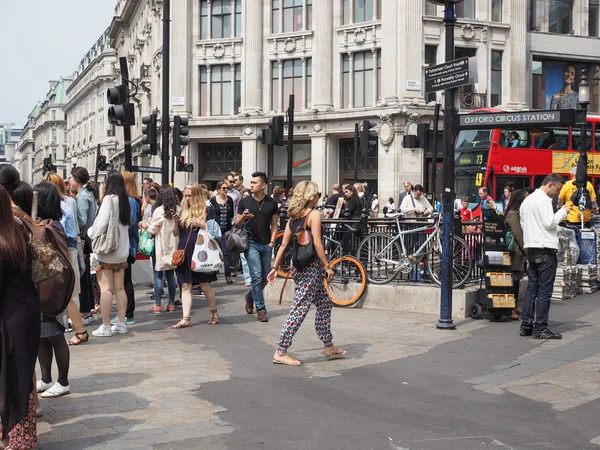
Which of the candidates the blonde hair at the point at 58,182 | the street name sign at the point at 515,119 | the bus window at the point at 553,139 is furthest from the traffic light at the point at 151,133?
the bus window at the point at 553,139

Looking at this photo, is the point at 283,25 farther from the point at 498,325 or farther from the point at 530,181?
the point at 498,325

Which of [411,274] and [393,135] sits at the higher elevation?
[393,135]

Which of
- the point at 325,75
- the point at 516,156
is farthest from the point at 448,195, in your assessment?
the point at 325,75

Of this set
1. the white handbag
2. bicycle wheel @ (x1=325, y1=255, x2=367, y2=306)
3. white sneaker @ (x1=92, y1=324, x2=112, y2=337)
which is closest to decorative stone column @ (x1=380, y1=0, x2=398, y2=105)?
bicycle wheel @ (x1=325, y1=255, x2=367, y2=306)

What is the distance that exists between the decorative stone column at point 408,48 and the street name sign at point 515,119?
26.1m

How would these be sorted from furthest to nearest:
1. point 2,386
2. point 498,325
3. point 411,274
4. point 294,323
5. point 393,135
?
point 393,135 → point 411,274 → point 498,325 → point 294,323 → point 2,386

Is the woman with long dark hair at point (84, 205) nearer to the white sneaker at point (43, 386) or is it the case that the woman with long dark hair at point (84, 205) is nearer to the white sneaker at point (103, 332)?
the white sneaker at point (103, 332)

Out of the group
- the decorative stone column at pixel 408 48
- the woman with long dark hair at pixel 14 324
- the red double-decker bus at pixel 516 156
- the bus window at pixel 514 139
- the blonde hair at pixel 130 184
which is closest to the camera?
the woman with long dark hair at pixel 14 324

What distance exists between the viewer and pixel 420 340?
9.43 meters

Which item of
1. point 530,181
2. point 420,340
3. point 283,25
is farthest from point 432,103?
point 420,340

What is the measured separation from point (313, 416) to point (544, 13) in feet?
127

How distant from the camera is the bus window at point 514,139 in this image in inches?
955

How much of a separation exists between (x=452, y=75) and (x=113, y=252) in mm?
4681

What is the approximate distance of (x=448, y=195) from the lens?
1023cm
